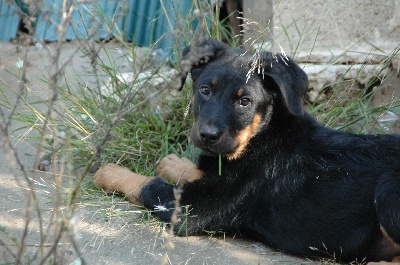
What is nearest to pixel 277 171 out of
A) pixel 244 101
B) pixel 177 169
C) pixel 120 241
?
pixel 244 101

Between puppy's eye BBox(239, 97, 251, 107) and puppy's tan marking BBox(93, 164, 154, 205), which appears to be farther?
puppy's tan marking BBox(93, 164, 154, 205)

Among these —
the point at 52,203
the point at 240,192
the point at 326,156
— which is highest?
the point at 326,156

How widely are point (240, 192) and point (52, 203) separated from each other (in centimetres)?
144

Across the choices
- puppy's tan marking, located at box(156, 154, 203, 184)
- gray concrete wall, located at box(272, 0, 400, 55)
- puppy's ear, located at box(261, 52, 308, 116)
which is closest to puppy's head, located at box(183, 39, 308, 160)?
puppy's ear, located at box(261, 52, 308, 116)

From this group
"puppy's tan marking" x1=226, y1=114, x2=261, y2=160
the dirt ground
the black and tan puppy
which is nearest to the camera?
the dirt ground

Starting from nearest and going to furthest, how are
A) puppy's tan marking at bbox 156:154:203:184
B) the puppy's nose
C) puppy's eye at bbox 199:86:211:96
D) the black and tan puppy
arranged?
1. the black and tan puppy
2. the puppy's nose
3. puppy's eye at bbox 199:86:211:96
4. puppy's tan marking at bbox 156:154:203:184

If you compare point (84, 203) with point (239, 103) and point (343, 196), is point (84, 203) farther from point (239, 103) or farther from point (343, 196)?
point (343, 196)

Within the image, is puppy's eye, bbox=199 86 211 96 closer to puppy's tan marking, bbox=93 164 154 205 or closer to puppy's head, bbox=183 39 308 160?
puppy's head, bbox=183 39 308 160

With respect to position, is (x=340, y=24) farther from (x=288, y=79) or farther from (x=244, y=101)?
(x=244, y=101)

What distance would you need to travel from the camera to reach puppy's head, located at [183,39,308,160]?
4.33m

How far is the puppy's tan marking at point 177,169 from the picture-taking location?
16.1 ft

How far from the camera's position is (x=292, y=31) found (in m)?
6.53

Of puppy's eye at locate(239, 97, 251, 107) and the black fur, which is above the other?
puppy's eye at locate(239, 97, 251, 107)

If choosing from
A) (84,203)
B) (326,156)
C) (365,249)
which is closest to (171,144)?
(84,203)
